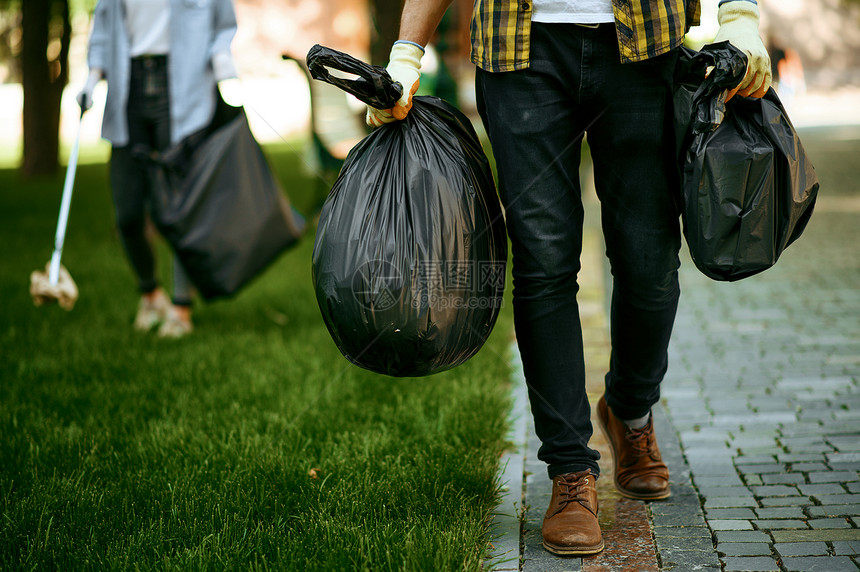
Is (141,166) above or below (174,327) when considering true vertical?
above

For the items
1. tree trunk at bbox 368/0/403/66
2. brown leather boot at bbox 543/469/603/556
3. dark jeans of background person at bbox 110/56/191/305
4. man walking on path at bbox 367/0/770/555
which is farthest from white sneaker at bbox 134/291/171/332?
tree trunk at bbox 368/0/403/66

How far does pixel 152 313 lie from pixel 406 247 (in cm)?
292

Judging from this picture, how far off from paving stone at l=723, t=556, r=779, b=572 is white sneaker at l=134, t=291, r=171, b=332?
3294 millimetres

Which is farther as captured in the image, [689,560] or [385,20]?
[385,20]

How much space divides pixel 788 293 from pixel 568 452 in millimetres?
3314

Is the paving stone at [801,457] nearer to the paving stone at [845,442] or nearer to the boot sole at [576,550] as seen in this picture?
the paving stone at [845,442]

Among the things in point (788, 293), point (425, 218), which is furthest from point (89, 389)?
point (788, 293)

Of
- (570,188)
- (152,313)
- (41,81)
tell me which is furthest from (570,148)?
(41,81)

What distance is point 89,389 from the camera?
3615 mm

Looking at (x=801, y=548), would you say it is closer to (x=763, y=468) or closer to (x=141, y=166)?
(x=763, y=468)

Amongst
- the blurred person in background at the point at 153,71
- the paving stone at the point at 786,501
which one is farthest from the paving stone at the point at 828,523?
the blurred person in background at the point at 153,71

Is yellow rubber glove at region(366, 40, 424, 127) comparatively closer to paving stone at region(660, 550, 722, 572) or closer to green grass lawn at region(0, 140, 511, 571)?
green grass lawn at region(0, 140, 511, 571)

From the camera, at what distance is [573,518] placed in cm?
225

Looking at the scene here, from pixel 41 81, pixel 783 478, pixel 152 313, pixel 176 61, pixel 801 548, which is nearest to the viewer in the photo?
pixel 801 548
